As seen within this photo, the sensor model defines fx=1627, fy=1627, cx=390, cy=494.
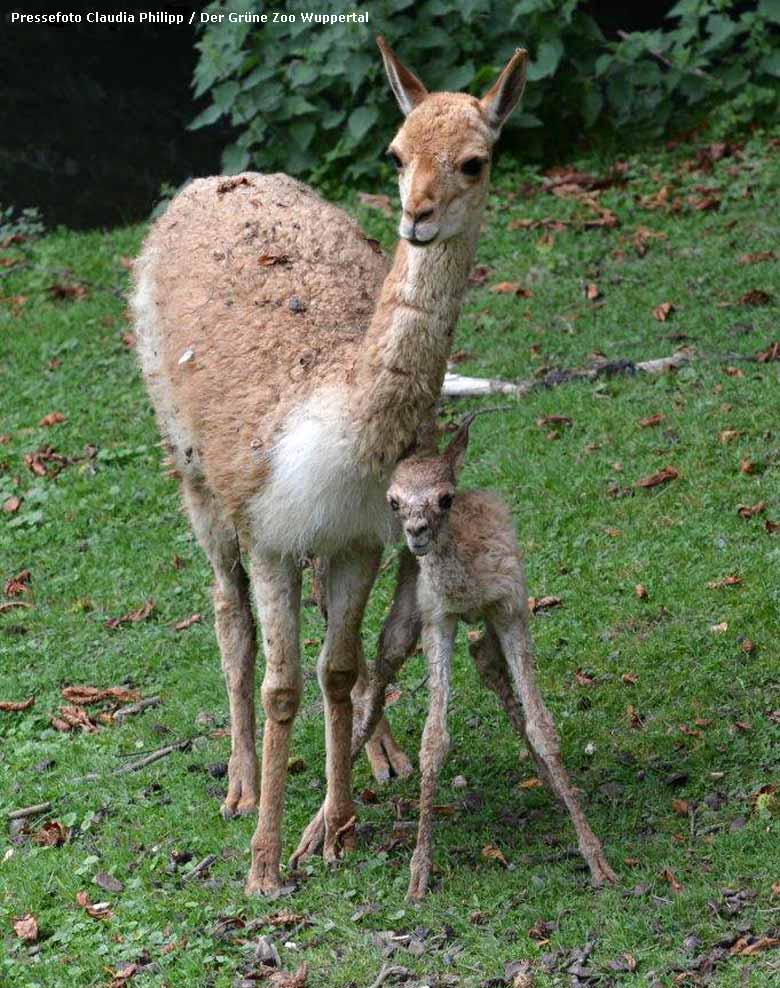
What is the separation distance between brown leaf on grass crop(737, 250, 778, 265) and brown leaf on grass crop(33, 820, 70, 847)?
19.9 feet

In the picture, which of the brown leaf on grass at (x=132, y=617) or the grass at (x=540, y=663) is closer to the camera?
the grass at (x=540, y=663)

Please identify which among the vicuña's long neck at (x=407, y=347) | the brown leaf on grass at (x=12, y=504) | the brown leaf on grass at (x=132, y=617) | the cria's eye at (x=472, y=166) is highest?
the cria's eye at (x=472, y=166)

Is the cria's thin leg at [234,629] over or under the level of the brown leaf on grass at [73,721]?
over

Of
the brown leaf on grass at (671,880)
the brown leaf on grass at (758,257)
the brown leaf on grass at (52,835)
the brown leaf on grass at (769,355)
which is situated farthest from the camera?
the brown leaf on grass at (758,257)

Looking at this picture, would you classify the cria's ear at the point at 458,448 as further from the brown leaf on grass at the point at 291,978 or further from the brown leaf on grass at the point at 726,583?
the brown leaf on grass at the point at 726,583

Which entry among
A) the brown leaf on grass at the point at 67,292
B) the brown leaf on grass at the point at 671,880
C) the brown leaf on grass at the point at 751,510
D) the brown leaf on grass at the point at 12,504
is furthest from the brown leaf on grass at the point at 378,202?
the brown leaf on grass at the point at 671,880

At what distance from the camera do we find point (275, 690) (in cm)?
579

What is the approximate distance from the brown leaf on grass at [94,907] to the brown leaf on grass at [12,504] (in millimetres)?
3835

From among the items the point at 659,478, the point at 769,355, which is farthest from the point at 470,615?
the point at 769,355

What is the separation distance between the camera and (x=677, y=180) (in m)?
11.9

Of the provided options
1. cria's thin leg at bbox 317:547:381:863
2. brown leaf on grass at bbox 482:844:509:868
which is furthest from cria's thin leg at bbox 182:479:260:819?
brown leaf on grass at bbox 482:844:509:868

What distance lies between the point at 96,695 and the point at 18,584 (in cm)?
132

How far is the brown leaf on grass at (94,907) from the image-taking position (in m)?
5.57

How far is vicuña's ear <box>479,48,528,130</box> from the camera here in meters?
5.04
